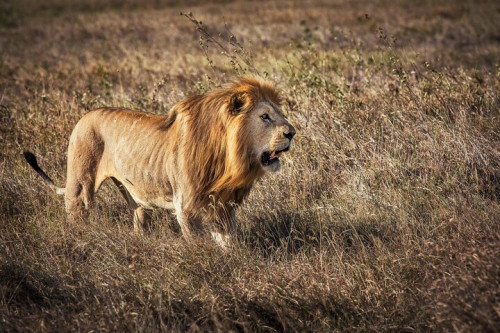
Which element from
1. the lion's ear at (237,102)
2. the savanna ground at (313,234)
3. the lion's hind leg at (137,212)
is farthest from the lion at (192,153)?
the savanna ground at (313,234)

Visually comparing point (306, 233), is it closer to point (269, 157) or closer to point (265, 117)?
point (269, 157)

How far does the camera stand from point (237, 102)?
468 centimetres

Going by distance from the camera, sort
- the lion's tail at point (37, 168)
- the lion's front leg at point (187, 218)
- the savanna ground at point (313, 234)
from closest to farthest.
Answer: the savanna ground at point (313, 234) → the lion's front leg at point (187, 218) → the lion's tail at point (37, 168)

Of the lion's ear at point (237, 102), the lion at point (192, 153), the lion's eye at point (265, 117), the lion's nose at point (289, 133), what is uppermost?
the lion's ear at point (237, 102)

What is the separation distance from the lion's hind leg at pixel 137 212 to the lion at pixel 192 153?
0.46 ft

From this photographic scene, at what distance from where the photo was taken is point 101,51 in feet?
50.4

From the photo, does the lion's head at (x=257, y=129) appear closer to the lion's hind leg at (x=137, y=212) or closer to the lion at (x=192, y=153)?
the lion at (x=192, y=153)

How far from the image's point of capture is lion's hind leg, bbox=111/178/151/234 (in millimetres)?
5544

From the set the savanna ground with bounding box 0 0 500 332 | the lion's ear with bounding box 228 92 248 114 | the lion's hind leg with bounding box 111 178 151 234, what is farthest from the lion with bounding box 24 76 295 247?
the savanna ground with bounding box 0 0 500 332

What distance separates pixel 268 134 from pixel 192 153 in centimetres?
64

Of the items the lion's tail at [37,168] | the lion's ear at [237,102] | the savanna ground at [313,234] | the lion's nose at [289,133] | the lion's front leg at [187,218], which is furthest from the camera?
the lion's tail at [37,168]

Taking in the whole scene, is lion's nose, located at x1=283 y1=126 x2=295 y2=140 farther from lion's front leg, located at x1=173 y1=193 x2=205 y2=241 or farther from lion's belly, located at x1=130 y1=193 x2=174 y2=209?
lion's belly, located at x1=130 y1=193 x2=174 y2=209

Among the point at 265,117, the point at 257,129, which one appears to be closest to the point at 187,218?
the point at 257,129

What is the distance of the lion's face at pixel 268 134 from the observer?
457 cm
